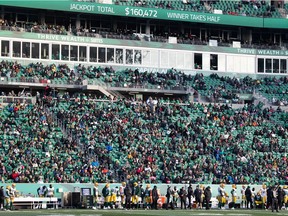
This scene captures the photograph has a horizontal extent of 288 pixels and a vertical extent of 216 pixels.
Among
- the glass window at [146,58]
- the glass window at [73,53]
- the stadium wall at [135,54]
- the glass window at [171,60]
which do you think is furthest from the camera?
the glass window at [171,60]

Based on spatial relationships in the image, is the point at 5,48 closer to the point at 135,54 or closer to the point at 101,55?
the point at 101,55

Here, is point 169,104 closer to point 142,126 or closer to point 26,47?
point 142,126

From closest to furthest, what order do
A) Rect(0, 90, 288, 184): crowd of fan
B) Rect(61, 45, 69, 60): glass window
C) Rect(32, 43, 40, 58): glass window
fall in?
Rect(0, 90, 288, 184): crowd of fan < Rect(32, 43, 40, 58): glass window < Rect(61, 45, 69, 60): glass window

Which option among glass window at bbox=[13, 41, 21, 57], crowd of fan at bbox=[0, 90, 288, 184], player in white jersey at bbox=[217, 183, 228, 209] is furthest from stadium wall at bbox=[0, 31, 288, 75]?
player in white jersey at bbox=[217, 183, 228, 209]

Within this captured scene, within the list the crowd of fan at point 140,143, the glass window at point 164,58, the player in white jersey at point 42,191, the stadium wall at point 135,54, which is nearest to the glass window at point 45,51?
the stadium wall at point 135,54

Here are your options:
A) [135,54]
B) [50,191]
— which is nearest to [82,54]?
[135,54]

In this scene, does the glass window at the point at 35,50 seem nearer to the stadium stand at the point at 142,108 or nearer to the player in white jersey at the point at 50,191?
the stadium stand at the point at 142,108

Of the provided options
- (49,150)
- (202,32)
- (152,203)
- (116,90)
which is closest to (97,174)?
(49,150)

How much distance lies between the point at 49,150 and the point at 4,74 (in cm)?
1111

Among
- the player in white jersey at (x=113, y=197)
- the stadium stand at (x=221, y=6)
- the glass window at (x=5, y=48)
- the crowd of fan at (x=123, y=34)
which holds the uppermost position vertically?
the stadium stand at (x=221, y=6)

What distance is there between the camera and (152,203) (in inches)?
1642

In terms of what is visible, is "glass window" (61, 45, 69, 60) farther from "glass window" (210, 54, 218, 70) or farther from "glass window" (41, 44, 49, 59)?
"glass window" (210, 54, 218, 70)

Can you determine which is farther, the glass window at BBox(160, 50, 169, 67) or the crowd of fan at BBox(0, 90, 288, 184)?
the glass window at BBox(160, 50, 169, 67)

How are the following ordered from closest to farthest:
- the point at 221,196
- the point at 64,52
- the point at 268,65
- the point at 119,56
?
the point at 221,196 < the point at 64,52 < the point at 119,56 < the point at 268,65
